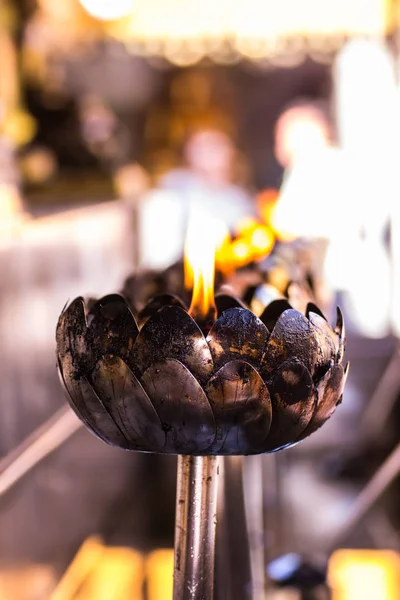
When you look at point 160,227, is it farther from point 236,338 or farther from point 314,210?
point 236,338

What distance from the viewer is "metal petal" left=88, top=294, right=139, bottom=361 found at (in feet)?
2.94

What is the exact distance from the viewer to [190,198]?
5836 millimetres

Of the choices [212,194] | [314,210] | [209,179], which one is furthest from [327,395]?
[209,179]

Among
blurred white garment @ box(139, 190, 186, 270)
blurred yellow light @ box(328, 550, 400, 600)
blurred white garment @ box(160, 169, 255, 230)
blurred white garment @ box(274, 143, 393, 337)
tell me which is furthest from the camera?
blurred white garment @ box(160, 169, 255, 230)

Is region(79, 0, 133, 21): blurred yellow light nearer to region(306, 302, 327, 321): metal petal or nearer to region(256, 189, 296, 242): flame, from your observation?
region(256, 189, 296, 242): flame

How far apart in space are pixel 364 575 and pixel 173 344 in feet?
5.20

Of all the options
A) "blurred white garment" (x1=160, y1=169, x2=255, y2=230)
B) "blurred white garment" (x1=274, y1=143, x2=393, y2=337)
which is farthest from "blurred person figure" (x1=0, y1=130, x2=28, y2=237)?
"blurred white garment" (x1=160, y1=169, x2=255, y2=230)

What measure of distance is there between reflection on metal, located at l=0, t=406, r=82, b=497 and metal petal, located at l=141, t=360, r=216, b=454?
0.63 meters

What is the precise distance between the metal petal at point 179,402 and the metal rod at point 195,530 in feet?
0.33

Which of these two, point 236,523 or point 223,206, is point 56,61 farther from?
point 236,523

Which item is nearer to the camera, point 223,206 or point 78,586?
point 78,586

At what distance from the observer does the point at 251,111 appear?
9.25 m

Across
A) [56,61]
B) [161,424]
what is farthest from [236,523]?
[56,61]

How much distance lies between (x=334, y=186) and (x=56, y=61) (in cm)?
273
